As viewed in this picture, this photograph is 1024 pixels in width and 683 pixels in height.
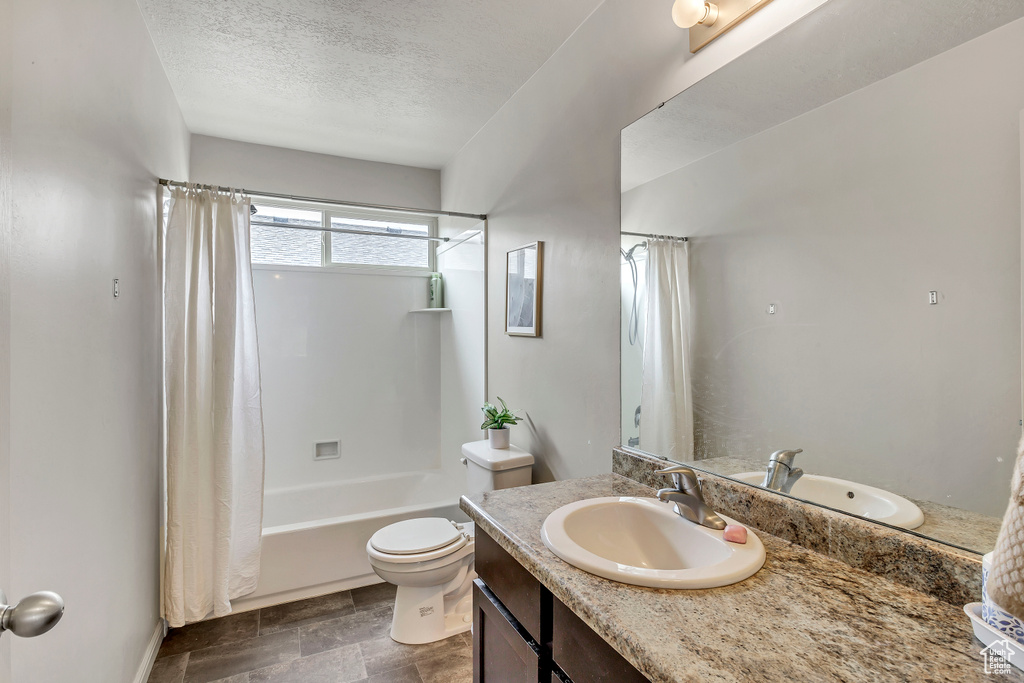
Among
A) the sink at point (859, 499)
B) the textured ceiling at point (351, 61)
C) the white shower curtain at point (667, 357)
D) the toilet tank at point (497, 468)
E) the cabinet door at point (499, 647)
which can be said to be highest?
the textured ceiling at point (351, 61)

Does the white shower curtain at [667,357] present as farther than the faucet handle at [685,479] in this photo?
Yes

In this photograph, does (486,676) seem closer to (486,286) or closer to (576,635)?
(576,635)

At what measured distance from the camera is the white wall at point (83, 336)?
3.25 ft

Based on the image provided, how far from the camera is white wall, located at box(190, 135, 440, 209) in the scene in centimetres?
299

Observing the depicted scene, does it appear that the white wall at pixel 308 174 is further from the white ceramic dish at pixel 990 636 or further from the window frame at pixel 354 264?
the white ceramic dish at pixel 990 636

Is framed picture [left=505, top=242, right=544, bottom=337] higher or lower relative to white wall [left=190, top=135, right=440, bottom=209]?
lower

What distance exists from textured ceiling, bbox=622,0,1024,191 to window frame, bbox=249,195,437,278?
6.95 ft

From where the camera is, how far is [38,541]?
40.8 inches

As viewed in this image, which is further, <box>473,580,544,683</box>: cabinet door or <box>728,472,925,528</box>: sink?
<box>473,580,544,683</box>: cabinet door

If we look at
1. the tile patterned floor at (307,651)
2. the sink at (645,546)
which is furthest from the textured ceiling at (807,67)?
the tile patterned floor at (307,651)

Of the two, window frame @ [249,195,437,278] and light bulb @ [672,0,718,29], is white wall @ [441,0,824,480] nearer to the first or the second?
light bulb @ [672,0,718,29]

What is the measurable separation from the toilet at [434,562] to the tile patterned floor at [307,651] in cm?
7

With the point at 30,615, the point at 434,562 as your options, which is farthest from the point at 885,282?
the point at 434,562

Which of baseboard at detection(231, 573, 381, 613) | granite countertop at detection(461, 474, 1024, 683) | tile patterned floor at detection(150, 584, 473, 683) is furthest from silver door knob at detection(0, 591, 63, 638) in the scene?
baseboard at detection(231, 573, 381, 613)
